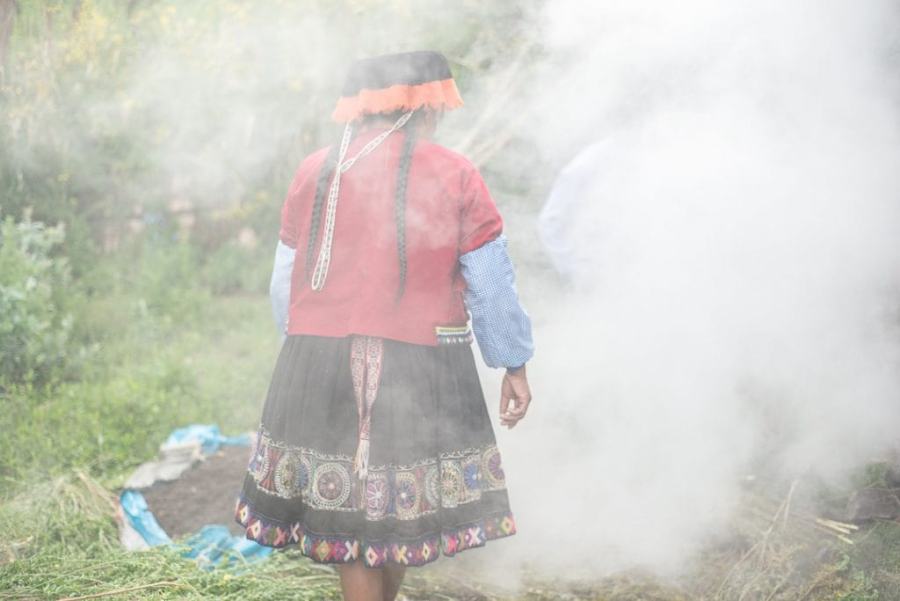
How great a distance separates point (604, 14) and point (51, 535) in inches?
121

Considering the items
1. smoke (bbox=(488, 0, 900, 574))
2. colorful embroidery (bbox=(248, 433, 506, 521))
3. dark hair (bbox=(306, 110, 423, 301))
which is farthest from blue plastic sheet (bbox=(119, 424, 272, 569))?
dark hair (bbox=(306, 110, 423, 301))

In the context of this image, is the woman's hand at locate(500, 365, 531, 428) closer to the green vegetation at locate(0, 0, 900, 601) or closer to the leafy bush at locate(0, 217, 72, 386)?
the green vegetation at locate(0, 0, 900, 601)

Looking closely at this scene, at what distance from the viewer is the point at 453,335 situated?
2.39m

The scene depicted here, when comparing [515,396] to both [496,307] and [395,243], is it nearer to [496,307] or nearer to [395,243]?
[496,307]

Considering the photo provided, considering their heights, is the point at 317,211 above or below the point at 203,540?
above

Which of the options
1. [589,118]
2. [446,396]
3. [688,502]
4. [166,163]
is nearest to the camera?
[446,396]

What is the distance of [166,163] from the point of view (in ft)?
19.8

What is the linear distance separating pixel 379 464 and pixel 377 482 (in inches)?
1.9

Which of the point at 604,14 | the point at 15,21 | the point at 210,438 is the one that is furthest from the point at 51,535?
the point at 604,14

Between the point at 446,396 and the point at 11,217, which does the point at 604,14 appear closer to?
the point at 446,396

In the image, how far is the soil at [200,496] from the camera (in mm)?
3322

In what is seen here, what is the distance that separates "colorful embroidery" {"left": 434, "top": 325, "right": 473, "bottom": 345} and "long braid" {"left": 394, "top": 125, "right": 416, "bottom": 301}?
156 millimetres

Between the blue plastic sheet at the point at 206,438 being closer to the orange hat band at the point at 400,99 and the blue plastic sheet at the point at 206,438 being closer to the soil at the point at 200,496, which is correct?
the soil at the point at 200,496

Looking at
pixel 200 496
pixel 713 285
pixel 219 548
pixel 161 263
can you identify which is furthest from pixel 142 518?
pixel 161 263
